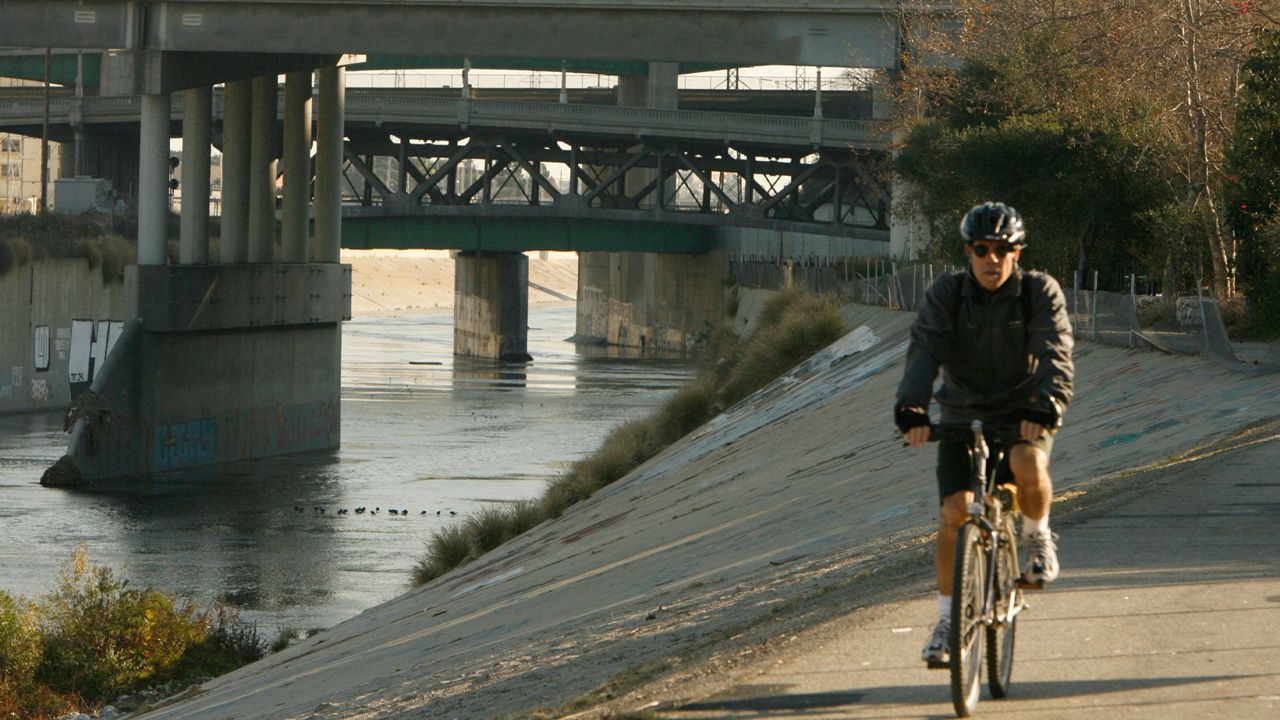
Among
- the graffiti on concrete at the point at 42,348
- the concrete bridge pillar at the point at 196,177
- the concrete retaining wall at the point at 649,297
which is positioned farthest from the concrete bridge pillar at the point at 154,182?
the concrete retaining wall at the point at 649,297

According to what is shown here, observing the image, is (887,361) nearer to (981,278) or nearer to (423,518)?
(423,518)

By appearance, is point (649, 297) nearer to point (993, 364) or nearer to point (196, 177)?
point (196, 177)

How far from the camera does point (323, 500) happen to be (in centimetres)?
4003

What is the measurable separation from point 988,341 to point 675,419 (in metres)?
28.7

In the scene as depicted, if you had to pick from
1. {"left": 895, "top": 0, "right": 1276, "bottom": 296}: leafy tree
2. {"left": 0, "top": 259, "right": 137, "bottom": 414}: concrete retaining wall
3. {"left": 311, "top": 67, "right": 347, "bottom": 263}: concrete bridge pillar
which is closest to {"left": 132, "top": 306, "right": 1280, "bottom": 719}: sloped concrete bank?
{"left": 895, "top": 0, "right": 1276, "bottom": 296}: leafy tree

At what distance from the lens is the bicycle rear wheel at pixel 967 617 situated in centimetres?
679

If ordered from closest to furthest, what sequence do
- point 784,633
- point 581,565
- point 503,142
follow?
point 784,633, point 581,565, point 503,142

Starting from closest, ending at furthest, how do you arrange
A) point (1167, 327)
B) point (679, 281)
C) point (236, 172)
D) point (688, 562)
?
point (688, 562)
point (1167, 327)
point (236, 172)
point (679, 281)

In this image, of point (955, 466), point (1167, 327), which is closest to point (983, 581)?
point (955, 466)

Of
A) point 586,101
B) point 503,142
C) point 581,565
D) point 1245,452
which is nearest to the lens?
point 1245,452

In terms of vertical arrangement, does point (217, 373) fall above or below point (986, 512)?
below

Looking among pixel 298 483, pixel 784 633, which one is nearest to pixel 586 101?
pixel 298 483

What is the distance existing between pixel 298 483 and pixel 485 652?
32.6 m

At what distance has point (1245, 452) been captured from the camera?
1456cm
